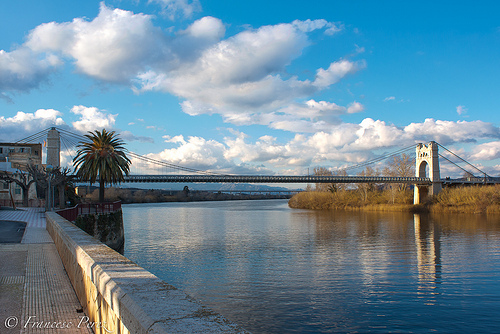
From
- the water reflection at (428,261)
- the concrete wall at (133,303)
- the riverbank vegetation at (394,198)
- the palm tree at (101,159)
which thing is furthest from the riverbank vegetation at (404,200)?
the concrete wall at (133,303)

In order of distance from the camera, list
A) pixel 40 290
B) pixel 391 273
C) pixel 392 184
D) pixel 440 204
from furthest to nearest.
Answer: pixel 392 184 → pixel 440 204 → pixel 391 273 → pixel 40 290

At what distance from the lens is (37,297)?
6297 mm

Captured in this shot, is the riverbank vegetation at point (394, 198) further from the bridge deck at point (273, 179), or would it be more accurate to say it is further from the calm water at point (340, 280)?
the calm water at point (340, 280)

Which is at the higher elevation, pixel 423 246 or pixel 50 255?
pixel 50 255

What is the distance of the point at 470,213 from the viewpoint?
187 ft

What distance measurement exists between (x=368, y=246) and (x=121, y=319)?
79.2 feet

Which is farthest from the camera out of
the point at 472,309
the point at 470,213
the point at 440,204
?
the point at 440,204

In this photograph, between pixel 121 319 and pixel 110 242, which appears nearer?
pixel 121 319

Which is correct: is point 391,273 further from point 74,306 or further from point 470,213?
point 470,213

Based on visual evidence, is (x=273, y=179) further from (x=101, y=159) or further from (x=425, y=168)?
(x=101, y=159)

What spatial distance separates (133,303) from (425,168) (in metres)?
93.1

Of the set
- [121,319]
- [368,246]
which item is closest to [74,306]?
[121,319]

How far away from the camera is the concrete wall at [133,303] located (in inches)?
123

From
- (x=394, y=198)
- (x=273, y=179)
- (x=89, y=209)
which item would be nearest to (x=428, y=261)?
(x=89, y=209)
